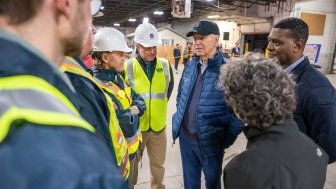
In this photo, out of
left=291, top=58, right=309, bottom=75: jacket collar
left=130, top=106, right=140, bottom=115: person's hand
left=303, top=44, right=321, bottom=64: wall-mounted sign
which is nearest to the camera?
left=291, top=58, right=309, bottom=75: jacket collar

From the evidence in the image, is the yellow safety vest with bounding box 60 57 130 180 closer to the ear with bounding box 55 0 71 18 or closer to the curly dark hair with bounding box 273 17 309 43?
the ear with bounding box 55 0 71 18

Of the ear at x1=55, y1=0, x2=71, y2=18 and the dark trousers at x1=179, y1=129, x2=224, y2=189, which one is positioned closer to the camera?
the ear at x1=55, y1=0, x2=71, y2=18

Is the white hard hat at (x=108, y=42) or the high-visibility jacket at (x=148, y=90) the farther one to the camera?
the high-visibility jacket at (x=148, y=90)

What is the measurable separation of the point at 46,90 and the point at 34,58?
2.5 inches

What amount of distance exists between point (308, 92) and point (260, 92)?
66 centimetres

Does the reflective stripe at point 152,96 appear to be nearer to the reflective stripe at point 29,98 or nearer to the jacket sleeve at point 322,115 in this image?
the jacket sleeve at point 322,115

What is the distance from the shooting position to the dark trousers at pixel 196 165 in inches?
91.8

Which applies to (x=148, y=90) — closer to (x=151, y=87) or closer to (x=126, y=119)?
(x=151, y=87)

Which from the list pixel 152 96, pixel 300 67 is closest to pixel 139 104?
pixel 152 96

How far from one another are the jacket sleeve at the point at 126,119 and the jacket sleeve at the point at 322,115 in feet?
3.77

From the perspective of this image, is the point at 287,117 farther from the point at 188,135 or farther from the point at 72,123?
the point at 188,135

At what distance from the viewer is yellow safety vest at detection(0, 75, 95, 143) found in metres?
0.41

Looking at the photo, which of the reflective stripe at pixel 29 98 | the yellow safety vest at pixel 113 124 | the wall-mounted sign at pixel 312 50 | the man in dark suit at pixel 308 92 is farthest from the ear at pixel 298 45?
the wall-mounted sign at pixel 312 50

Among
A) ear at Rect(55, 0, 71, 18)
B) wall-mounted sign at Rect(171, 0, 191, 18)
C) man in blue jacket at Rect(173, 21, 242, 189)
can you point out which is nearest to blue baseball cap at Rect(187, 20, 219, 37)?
man in blue jacket at Rect(173, 21, 242, 189)
